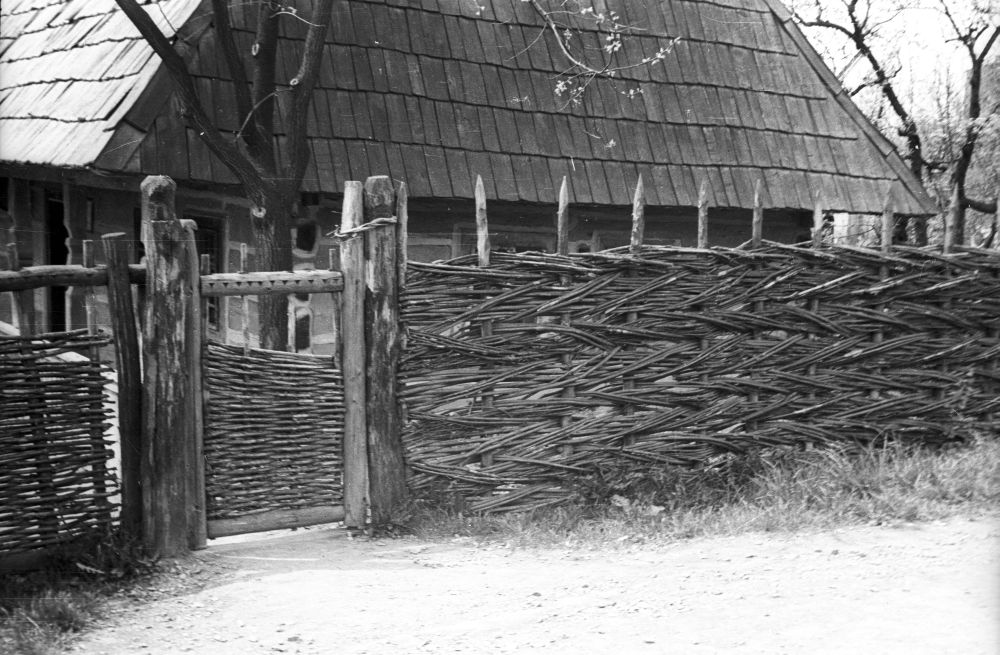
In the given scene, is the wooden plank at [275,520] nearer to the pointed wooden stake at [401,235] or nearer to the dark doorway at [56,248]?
the pointed wooden stake at [401,235]

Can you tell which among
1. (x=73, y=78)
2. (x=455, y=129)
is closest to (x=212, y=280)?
(x=455, y=129)

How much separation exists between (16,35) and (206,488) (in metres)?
8.23

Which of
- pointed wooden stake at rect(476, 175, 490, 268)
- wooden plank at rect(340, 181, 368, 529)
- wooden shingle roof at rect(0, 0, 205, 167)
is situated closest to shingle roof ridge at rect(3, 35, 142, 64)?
wooden shingle roof at rect(0, 0, 205, 167)

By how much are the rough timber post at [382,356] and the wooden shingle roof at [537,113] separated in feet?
9.17

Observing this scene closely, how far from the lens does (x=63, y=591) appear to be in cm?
459

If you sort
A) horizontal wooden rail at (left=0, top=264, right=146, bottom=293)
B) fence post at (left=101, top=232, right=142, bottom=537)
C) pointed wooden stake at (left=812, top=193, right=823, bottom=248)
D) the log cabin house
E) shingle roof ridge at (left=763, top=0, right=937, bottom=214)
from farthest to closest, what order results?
shingle roof ridge at (left=763, top=0, right=937, bottom=214), the log cabin house, pointed wooden stake at (left=812, top=193, right=823, bottom=248), fence post at (left=101, top=232, right=142, bottom=537), horizontal wooden rail at (left=0, top=264, right=146, bottom=293)

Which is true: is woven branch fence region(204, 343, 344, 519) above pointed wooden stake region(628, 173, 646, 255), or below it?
below

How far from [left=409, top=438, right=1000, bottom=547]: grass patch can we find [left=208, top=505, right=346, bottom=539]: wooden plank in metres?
0.43

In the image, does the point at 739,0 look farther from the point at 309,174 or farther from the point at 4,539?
the point at 4,539

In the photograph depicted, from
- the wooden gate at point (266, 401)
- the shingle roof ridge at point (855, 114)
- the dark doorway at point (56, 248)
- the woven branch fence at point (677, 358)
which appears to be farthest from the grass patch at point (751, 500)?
the dark doorway at point (56, 248)

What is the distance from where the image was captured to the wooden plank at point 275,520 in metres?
5.28

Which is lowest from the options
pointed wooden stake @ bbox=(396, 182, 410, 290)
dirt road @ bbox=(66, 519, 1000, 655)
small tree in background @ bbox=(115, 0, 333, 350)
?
dirt road @ bbox=(66, 519, 1000, 655)

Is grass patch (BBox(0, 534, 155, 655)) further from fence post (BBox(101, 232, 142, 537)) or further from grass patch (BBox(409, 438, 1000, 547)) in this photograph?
grass patch (BBox(409, 438, 1000, 547))

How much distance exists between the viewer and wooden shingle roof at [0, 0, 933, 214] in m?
8.28
